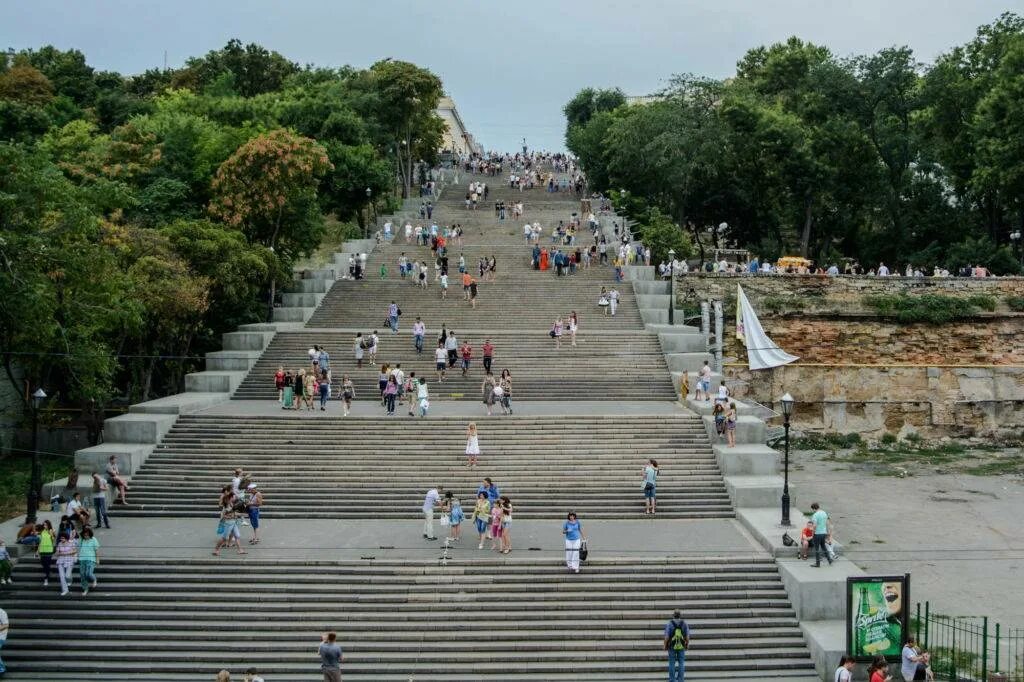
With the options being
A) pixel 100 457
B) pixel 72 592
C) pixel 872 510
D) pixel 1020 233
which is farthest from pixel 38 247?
pixel 1020 233

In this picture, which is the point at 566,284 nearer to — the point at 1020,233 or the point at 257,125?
the point at 257,125

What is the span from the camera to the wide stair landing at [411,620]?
18641 mm

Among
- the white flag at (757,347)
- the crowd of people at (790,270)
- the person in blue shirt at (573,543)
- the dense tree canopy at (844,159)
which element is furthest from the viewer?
the dense tree canopy at (844,159)

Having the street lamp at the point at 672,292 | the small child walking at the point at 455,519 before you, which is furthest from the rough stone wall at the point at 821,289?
the small child walking at the point at 455,519

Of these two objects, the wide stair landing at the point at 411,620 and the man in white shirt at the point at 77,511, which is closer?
the wide stair landing at the point at 411,620

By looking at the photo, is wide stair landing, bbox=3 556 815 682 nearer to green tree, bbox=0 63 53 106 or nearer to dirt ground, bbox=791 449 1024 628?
dirt ground, bbox=791 449 1024 628

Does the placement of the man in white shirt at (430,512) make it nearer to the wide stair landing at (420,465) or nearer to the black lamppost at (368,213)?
the wide stair landing at (420,465)

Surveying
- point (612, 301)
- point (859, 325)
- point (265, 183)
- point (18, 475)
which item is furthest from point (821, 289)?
point (18, 475)

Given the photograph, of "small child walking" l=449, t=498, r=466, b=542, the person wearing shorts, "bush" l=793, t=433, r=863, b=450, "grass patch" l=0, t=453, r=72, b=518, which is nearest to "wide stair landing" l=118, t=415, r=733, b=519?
"small child walking" l=449, t=498, r=466, b=542

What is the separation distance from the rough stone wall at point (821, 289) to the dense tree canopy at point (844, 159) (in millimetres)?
5096

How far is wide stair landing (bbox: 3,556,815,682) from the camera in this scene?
18641 mm

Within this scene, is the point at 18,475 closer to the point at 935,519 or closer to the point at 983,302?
the point at 935,519

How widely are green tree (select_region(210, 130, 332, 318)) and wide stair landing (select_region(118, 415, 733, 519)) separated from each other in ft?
39.8

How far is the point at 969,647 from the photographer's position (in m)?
18.9
